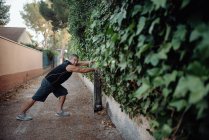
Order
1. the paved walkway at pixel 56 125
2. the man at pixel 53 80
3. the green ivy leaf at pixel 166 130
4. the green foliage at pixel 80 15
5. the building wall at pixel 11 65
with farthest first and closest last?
the building wall at pixel 11 65 < the green foliage at pixel 80 15 < the man at pixel 53 80 < the paved walkway at pixel 56 125 < the green ivy leaf at pixel 166 130

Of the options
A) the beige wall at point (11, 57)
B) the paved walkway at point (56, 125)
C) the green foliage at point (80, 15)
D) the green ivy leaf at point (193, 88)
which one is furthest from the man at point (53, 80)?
the green ivy leaf at point (193, 88)

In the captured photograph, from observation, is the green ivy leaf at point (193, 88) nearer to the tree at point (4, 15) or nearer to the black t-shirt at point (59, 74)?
the black t-shirt at point (59, 74)

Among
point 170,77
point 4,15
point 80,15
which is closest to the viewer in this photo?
point 170,77

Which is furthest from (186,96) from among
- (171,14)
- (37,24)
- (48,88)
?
(37,24)

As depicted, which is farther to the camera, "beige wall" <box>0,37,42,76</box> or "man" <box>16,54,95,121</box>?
"beige wall" <box>0,37,42,76</box>

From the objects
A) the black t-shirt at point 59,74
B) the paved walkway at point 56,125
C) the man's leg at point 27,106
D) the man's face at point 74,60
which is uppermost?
the man's face at point 74,60

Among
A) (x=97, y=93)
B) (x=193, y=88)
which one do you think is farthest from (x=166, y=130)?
(x=97, y=93)

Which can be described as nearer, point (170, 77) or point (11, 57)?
point (170, 77)

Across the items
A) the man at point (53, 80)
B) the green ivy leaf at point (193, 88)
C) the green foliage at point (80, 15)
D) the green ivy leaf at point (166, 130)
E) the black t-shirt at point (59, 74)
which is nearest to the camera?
the green ivy leaf at point (193, 88)

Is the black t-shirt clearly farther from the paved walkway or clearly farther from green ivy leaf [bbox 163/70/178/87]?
green ivy leaf [bbox 163/70/178/87]

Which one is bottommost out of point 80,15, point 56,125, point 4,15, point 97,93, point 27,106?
point 56,125

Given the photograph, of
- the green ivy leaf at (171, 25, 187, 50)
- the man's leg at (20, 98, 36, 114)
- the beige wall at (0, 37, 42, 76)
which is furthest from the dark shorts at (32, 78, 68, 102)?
the green ivy leaf at (171, 25, 187, 50)

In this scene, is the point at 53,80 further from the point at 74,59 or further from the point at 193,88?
the point at 193,88

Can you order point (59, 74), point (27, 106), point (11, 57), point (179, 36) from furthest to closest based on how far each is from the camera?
1. point (11, 57)
2. point (59, 74)
3. point (27, 106)
4. point (179, 36)
